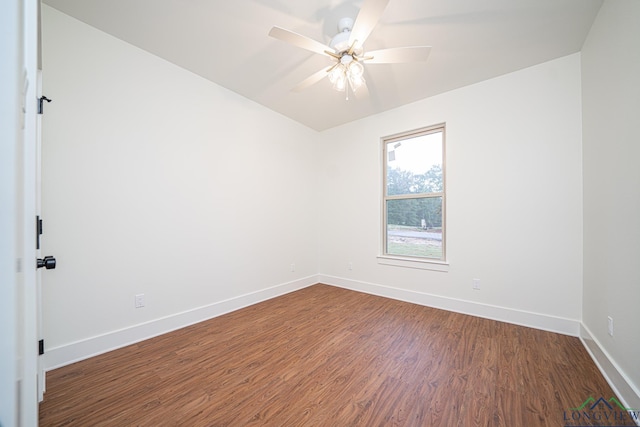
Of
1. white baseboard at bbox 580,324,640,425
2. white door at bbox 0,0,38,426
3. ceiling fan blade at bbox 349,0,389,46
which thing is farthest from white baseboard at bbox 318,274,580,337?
white door at bbox 0,0,38,426

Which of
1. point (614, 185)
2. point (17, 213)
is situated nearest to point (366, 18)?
point (17, 213)

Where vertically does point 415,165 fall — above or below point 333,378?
above

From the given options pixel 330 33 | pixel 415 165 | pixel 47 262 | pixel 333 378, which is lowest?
pixel 333 378

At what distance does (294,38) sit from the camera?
1614 millimetres

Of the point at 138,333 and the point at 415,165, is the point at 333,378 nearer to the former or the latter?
the point at 138,333

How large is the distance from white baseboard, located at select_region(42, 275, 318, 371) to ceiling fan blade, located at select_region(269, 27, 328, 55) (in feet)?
8.86

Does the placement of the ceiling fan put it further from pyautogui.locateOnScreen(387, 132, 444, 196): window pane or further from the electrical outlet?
the electrical outlet

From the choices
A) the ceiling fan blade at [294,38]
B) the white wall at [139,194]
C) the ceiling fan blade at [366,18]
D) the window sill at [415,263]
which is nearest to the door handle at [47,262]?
the white wall at [139,194]

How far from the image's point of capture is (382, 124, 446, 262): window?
3082mm

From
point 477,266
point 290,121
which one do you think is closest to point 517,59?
point 477,266

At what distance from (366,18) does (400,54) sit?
47cm

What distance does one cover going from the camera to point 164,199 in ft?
7.66

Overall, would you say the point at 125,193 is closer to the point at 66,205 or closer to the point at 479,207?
the point at 66,205

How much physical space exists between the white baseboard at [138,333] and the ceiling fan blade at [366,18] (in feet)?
9.69
